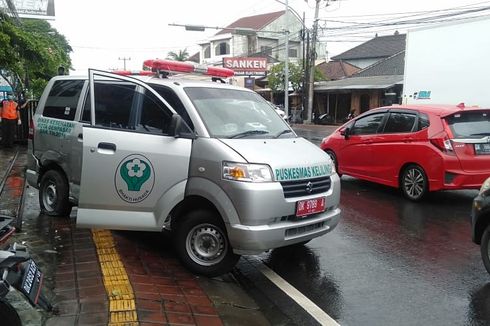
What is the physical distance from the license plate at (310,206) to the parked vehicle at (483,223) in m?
1.55

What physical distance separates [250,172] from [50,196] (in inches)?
144

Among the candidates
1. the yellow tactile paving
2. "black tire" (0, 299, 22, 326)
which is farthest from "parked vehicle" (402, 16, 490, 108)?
"black tire" (0, 299, 22, 326)

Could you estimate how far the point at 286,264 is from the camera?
5402 mm

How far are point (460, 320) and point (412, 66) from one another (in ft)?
46.7

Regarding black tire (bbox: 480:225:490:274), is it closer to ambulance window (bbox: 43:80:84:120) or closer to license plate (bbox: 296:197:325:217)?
license plate (bbox: 296:197:325:217)

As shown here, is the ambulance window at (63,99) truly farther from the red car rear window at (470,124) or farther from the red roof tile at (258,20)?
the red roof tile at (258,20)

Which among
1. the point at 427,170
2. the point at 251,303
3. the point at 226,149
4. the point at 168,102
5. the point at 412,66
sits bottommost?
the point at 251,303

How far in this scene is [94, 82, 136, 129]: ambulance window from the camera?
17.6 ft

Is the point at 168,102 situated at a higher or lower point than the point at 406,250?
higher

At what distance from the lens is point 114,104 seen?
5.48 m

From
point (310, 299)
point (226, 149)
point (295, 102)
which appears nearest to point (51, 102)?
point (226, 149)

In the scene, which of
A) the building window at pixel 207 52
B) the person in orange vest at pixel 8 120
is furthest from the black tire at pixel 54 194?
the building window at pixel 207 52

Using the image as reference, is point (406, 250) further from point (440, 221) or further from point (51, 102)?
point (51, 102)

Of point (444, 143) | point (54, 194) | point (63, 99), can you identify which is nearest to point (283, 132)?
point (63, 99)
